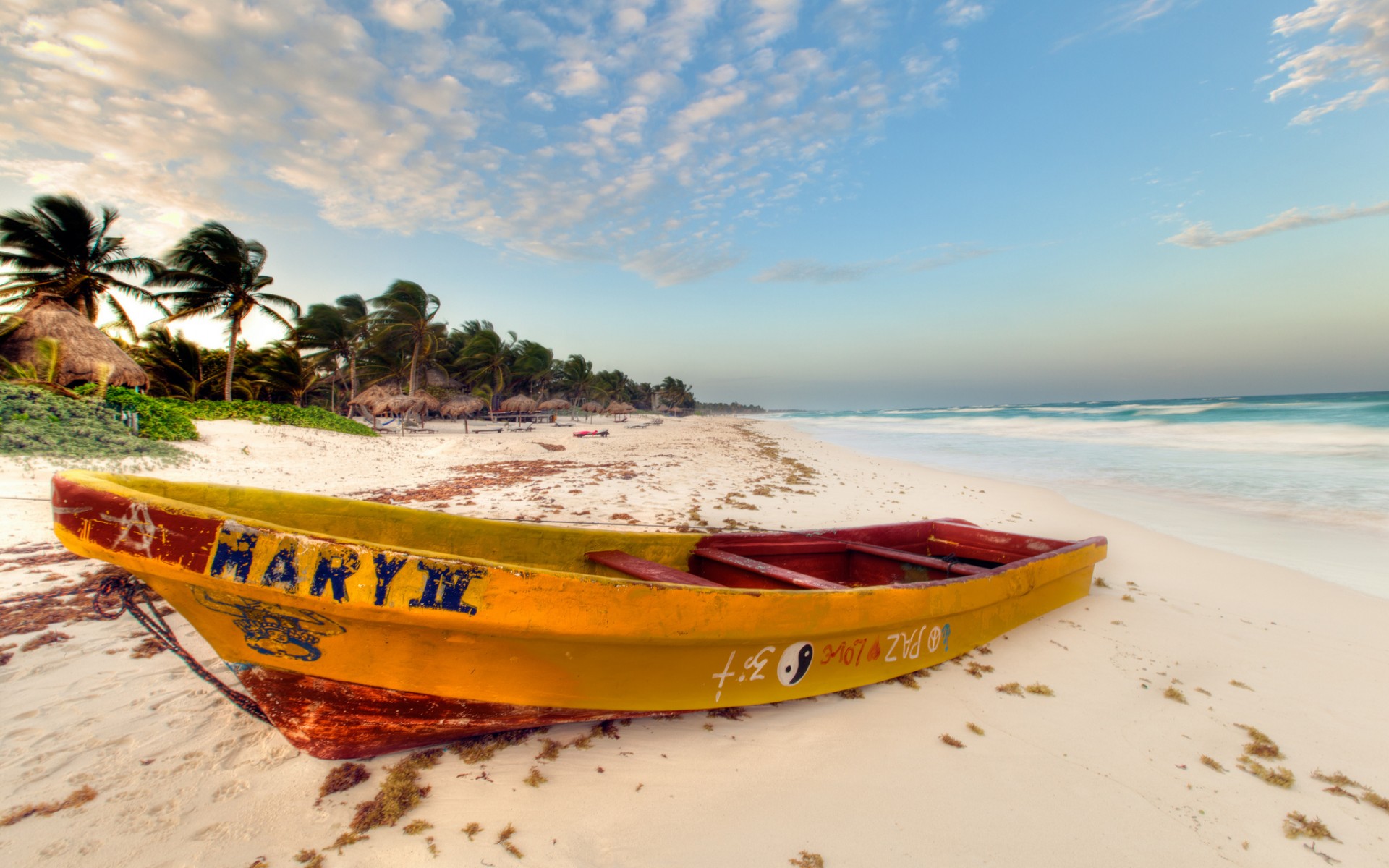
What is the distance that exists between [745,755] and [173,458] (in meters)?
13.3

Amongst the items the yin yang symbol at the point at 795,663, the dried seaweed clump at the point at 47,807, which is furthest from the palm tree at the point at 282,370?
the yin yang symbol at the point at 795,663

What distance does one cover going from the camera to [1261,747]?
2.68 meters

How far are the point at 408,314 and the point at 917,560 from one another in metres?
32.9

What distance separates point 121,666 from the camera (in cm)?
286

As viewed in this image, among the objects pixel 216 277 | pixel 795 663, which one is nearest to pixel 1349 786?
pixel 795 663

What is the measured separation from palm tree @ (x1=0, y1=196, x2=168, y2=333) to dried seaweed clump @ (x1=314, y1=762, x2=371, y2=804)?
24.1m

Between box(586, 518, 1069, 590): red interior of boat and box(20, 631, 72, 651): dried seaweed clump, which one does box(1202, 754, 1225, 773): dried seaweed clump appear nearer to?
box(586, 518, 1069, 590): red interior of boat

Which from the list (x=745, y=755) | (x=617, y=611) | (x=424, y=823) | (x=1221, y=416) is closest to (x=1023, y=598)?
(x=745, y=755)

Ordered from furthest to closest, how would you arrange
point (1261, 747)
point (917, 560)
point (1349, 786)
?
point (917, 560) < point (1261, 747) < point (1349, 786)

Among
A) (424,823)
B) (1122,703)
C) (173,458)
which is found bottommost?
(1122,703)

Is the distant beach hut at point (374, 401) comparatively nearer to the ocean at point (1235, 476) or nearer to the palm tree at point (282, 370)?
the palm tree at point (282, 370)

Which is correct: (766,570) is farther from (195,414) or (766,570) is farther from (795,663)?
(195,414)

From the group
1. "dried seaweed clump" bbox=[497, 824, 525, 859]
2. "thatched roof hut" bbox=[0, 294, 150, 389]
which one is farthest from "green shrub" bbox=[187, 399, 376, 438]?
"dried seaweed clump" bbox=[497, 824, 525, 859]

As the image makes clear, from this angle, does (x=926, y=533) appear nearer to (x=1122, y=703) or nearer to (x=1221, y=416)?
(x=1122, y=703)
